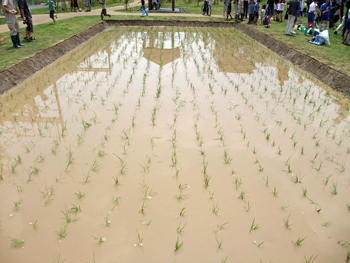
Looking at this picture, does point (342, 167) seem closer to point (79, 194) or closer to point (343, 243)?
point (343, 243)

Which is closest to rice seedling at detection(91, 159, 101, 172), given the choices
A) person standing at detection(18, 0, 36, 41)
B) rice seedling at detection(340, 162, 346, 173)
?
rice seedling at detection(340, 162, 346, 173)

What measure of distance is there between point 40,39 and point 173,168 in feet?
26.3

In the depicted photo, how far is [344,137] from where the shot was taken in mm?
4020

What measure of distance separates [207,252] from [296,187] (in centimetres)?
139

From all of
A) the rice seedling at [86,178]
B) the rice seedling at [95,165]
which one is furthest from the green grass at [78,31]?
the rice seedling at [86,178]

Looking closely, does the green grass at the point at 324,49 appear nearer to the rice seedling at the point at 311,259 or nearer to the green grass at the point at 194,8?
the rice seedling at the point at 311,259

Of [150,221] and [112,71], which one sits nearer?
[150,221]

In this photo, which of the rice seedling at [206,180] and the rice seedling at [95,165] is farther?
the rice seedling at [95,165]

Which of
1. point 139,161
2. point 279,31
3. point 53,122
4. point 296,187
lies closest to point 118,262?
point 139,161

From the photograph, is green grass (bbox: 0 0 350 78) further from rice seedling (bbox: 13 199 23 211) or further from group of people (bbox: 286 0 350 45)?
rice seedling (bbox: 13 199 23 211)

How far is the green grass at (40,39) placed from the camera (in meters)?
6.66

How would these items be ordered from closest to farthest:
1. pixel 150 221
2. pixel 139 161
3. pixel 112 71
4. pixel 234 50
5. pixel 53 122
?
pixel 150 221 → pixel 139 161 → pixel 53 122 → pixel 112 71 → pixel 234 50

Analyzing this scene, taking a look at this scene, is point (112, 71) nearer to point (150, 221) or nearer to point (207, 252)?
point (150, 221)

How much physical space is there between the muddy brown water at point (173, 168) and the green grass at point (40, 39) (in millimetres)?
841
